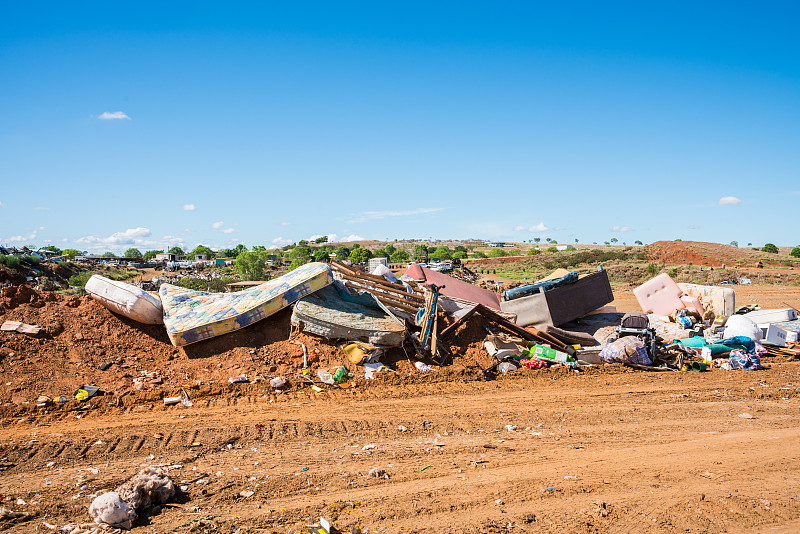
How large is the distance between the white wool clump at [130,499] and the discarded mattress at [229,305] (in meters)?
2.93

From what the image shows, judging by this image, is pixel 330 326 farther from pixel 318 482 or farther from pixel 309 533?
pixel 309 533

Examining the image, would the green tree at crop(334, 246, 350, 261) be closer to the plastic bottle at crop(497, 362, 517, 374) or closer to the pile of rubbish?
the pile of rubbish

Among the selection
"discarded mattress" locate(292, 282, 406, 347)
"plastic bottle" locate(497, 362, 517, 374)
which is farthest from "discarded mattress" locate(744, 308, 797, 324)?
"discarded mattress" locate(292, 282, 406, 347)

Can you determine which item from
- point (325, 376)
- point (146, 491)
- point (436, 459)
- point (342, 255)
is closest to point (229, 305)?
point (325, 376)

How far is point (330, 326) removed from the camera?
6.68m

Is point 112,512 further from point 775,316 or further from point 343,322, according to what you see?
point 775,316

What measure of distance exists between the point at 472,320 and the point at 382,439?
11.4 feet

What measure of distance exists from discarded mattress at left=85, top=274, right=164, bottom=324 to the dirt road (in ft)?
5.65

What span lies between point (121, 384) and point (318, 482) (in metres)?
3.56

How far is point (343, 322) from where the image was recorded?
682cm

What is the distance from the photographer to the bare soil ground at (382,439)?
3383mm

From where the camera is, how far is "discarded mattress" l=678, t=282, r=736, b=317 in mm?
9836

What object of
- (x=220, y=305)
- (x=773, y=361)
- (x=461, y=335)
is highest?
(x=220, y=305)

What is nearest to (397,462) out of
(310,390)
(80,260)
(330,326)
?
(310,390)
